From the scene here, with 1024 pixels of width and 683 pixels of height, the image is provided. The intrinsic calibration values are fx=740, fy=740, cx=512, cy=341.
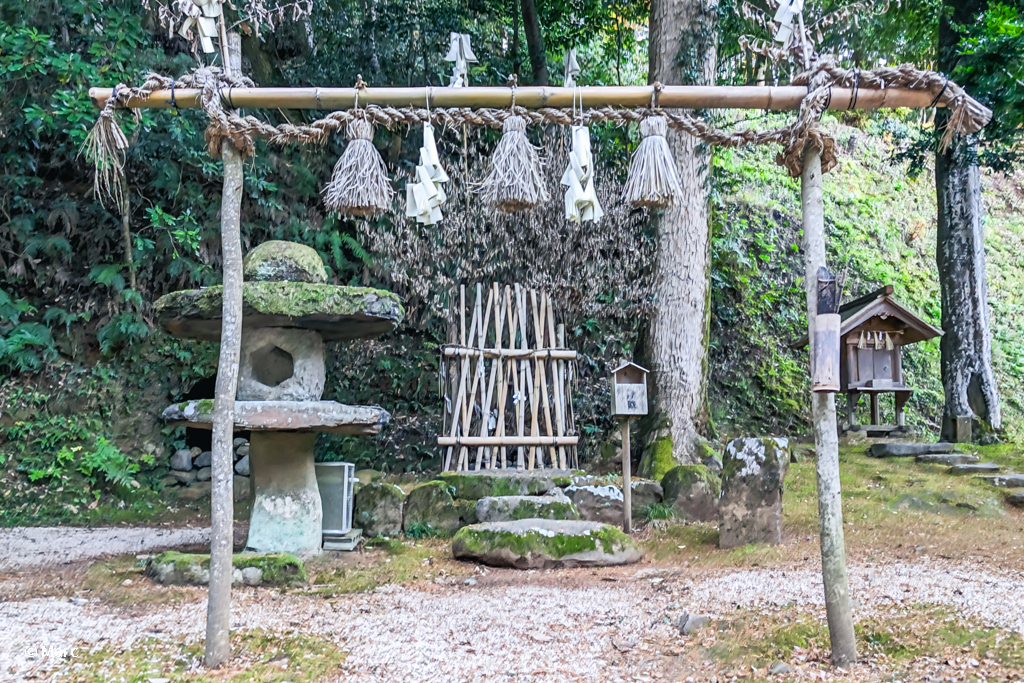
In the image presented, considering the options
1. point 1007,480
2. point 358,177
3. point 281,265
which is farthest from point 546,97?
point 1007,480

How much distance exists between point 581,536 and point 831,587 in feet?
9.03

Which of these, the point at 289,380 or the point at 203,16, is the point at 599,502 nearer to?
the point at 289,380

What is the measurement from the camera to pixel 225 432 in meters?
4.12

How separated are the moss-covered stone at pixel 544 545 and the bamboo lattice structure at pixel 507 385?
267cm

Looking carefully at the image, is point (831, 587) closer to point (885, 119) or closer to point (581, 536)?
point (581, 536)

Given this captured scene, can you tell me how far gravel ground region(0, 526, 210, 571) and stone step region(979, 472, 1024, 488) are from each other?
8.15m

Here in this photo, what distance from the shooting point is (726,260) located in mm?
13078

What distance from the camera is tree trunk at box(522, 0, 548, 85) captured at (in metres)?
11.0

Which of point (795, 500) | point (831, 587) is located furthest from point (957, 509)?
point (831, 587)

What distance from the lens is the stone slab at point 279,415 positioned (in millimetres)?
5898

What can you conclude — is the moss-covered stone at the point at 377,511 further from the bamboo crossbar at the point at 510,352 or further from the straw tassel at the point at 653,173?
the straw tassel at the point at 653,173

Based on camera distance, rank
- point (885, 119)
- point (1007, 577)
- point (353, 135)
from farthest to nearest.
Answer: point (885, 119)
point (1007, 577)
point (353, 135)

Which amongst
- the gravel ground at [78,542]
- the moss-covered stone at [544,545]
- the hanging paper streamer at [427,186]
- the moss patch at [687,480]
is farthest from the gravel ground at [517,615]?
the hanging paper streamer at [427,186]

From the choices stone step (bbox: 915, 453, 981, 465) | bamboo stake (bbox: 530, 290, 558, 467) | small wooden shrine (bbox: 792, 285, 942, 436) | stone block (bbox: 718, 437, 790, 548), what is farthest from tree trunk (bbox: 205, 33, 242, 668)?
stone step (bbox: 915, 453, 981, 465)
